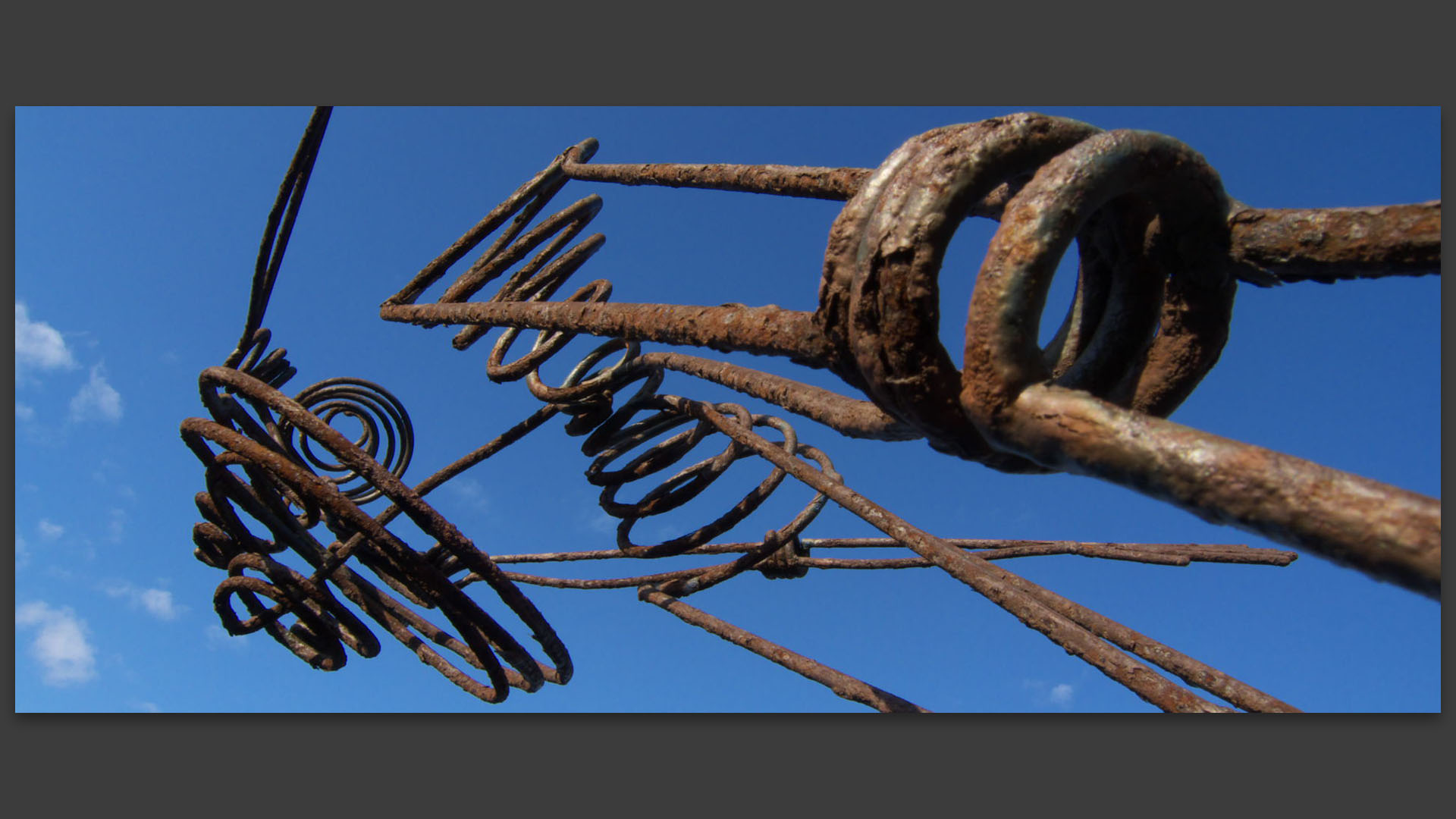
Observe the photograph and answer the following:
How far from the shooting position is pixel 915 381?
1637 mm

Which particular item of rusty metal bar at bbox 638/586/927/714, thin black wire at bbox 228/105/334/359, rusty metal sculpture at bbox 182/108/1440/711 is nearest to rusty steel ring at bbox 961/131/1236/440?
rusty metal sculpture at bbox 182/108/1440/711

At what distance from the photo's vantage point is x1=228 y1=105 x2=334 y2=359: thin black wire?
3975 millimetres

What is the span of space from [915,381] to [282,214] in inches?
146

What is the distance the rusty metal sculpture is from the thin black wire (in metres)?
0.01

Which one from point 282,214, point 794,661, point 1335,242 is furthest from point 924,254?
point 282,214

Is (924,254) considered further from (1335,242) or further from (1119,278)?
(1335,242)

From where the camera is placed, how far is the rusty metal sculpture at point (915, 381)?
1.37m

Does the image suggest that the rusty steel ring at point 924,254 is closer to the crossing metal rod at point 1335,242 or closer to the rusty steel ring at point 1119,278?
the rusty steel ring at point 1119,278

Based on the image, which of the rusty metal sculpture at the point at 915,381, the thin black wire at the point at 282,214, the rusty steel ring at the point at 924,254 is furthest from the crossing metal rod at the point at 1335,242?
the thin black wire at the point at 282,214

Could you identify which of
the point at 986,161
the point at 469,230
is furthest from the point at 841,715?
the point at 469,230

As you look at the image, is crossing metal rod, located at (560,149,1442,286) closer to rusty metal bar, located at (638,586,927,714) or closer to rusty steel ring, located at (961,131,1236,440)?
rusty steel ring, located at (961,131,1236,440)

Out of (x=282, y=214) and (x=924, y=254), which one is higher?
(x=282, y=214)

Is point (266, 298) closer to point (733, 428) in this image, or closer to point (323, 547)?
point (323, 547)

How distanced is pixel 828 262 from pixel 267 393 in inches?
114
